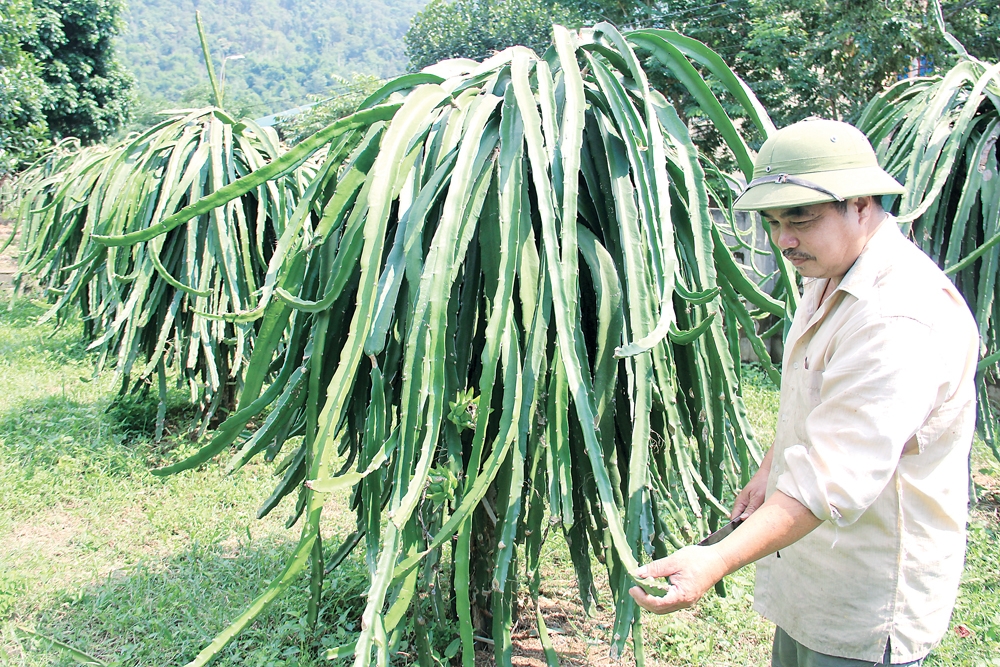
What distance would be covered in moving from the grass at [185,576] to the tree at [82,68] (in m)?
14.6

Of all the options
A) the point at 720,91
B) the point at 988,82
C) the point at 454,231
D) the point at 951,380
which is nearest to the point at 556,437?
the point at 454,231

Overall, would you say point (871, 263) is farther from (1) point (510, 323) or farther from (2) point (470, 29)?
(2) point (470, 29)

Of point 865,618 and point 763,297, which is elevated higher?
point 763,297

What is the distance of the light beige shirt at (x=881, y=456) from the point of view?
4.80ft

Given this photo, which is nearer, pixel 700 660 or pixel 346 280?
pixel 346 280

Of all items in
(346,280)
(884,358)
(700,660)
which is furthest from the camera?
(700,660)

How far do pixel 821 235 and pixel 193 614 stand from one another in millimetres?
2674

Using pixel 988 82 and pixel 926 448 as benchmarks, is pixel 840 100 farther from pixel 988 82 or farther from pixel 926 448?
pixel 926 448

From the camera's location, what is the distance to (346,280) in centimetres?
208

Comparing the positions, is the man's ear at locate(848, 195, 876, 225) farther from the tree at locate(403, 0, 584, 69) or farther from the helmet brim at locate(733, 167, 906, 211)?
the tree at locate(403, 0, 584, 69)

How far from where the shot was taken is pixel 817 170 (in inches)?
62.4

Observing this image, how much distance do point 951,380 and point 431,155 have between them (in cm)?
137

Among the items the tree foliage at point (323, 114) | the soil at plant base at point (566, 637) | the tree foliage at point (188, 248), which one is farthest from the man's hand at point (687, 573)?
the tree foliage at point (323, 114)

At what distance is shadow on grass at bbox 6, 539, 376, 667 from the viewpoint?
9.50ft
